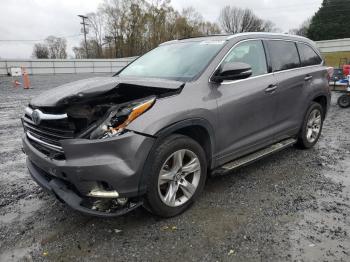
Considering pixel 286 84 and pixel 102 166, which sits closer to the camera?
pixel 102 166

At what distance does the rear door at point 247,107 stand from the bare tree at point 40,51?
247ft

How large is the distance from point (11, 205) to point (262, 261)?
283cm

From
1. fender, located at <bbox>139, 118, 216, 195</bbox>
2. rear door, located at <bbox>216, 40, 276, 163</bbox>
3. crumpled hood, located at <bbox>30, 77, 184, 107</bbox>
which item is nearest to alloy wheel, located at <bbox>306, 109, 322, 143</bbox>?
rear door, located at <bbox>216, 40, 276, 163</bbox>

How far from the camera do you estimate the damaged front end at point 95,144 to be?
2.76 meters

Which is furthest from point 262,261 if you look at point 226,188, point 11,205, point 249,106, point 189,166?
point 11,205

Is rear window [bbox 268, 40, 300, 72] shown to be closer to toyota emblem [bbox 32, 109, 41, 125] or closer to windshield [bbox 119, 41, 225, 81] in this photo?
windshield [bbox 119, 41, 225, 81]

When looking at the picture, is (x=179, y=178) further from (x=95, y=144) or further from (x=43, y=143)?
(x=43, y=143)

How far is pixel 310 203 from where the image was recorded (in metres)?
3.66

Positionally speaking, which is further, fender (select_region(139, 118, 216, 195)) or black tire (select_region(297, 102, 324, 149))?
Result: black tire (select_region(297, 102, 324, 149))

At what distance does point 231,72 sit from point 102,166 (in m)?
1.69

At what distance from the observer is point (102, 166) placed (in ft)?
8.95

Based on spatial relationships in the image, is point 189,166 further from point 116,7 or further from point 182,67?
point 116,7

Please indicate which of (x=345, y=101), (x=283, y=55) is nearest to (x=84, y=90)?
(x=283, y=55)

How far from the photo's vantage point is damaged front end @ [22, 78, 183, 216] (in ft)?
9.05
